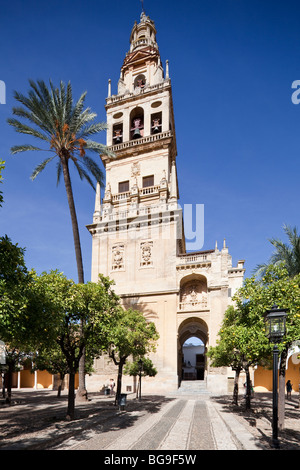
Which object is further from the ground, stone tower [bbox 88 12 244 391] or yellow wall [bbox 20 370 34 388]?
stone tower [bbox 88 12 244 391]

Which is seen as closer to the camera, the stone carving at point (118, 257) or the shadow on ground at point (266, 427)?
the shadow on ground at point (266, 427)

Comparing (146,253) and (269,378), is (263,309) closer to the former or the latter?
(146,253)

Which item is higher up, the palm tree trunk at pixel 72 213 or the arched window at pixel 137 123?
the arched window at pixel 137 123

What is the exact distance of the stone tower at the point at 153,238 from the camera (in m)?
28.4

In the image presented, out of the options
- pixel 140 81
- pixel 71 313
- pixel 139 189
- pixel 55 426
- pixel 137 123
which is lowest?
pixel 55 426

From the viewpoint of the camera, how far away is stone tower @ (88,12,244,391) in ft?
93.1

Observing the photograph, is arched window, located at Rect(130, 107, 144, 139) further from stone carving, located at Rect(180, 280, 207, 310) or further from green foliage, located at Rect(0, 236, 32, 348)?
green foliage, located at Rect(0, 236, 32, 348)

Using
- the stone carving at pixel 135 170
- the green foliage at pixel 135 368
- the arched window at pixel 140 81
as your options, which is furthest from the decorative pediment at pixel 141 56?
the green foliage at pixel 135 368

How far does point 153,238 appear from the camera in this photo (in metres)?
30.9

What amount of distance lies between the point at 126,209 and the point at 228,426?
23.9 meters

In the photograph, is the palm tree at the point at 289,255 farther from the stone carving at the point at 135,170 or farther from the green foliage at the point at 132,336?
the stone carving at the point at 135,170

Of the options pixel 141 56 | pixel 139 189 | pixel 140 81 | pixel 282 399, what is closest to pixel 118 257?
pixel 139 189

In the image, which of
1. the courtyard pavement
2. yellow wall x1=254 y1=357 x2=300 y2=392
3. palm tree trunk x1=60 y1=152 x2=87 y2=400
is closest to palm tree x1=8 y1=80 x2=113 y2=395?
palm tree trunk x1=60 y1=152 x2=87 y2=400
